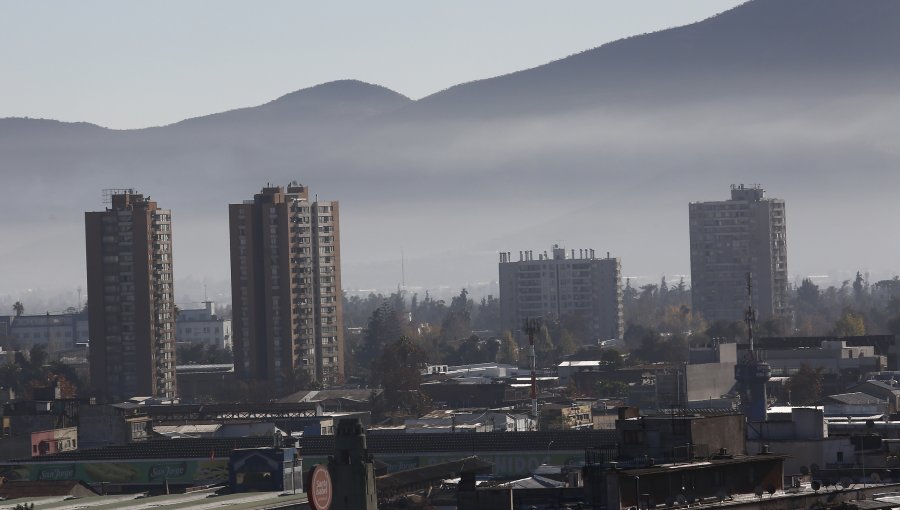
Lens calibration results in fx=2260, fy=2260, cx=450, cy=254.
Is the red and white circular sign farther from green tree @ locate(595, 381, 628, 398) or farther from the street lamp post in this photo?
green tree @ locate(595, 381, 628, 398)

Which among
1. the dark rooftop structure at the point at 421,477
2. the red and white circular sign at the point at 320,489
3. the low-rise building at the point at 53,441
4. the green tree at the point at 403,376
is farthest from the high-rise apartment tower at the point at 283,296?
the red and white circular sign at the point at 320,489

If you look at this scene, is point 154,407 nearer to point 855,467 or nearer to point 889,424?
point 889,424

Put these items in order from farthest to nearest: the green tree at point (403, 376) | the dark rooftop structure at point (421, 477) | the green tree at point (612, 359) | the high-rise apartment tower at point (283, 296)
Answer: the high-rise apartment tower at point (283, 296) → the green tree at point (612, 359) → the green tree at point (403, 376) → the dark rooftop structure at point (421, 477)

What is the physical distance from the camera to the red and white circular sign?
143ft

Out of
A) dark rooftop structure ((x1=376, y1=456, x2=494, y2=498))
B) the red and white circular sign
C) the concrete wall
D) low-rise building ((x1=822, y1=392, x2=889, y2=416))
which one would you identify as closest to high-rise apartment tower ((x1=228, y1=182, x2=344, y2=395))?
the concrete wall

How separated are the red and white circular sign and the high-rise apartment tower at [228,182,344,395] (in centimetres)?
12275

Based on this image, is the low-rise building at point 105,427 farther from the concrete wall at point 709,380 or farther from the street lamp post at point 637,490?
the street lamp post at point 637,490

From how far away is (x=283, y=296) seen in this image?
177m

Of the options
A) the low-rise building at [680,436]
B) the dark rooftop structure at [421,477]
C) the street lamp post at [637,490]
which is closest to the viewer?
the street lamp post at [637,490]

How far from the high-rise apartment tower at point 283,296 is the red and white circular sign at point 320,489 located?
4833 inches

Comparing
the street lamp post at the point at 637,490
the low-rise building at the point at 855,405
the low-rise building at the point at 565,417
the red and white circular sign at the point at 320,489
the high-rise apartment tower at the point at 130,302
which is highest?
the high-rise apartment tower at the point at 130,302

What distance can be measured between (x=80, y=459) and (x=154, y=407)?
38805 mm

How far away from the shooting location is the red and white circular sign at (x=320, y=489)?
4350 centimetres

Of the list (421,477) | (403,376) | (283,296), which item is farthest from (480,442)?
(283,296)
